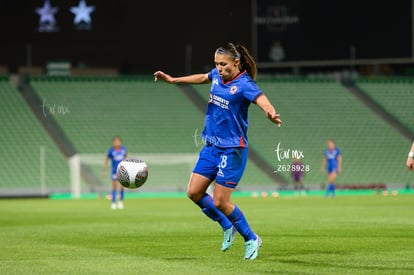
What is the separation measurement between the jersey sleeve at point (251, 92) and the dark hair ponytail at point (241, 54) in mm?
380

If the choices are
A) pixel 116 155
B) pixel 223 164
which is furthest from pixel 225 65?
pixel 116 155

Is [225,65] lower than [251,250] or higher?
higher

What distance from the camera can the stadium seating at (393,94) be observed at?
1665 inches

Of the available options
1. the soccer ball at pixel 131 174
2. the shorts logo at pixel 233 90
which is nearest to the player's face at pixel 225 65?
the shorts logo at pixel 233 90

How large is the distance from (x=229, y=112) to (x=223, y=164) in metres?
0.60

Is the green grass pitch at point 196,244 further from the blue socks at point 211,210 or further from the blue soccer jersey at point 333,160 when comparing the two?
the blue soccer jersey at point 333,160

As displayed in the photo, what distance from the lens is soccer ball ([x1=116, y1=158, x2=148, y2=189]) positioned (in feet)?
40.2

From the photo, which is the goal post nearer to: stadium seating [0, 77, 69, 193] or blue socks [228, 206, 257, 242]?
stadium seating [0, 77, 69, 193]

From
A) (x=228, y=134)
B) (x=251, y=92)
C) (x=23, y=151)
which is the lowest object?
(x=23, y=151)

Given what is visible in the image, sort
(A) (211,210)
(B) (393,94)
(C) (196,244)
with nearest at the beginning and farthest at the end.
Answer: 1. (A) (211,210)
2. (C) (196,244)
3. (B) (393,94)

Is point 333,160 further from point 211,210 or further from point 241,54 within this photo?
point 241,54

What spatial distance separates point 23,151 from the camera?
Answer: 37969 millimetres

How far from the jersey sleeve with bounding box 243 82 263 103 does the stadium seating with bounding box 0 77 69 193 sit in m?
26.5

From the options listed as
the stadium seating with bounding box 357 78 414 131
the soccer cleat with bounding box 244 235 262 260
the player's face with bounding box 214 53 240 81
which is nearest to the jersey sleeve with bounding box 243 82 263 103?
the player's face with bounding box 214 53 240 81
